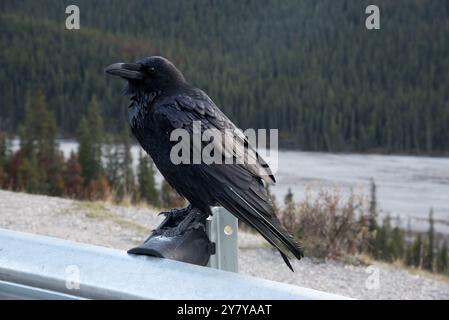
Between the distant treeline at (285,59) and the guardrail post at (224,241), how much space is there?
3082 mm

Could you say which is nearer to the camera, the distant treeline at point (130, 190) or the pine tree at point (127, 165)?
the distant treeline at point (130, 190)

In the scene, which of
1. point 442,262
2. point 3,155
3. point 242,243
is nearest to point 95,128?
point 3,155

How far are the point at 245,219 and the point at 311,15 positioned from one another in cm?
337

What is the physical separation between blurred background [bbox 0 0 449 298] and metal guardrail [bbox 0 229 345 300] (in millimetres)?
3252

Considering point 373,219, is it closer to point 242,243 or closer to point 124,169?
point 242,243

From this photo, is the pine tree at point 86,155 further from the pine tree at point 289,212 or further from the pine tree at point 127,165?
the pine tree at point 289,212

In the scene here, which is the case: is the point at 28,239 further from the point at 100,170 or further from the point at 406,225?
the point at 100,170

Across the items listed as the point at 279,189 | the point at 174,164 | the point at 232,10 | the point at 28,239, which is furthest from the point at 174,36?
the point at 28,239

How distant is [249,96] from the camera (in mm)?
4820

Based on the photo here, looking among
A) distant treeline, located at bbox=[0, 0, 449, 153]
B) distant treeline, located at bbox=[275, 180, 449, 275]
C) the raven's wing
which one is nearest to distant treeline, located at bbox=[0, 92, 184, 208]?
distant treeline, located at bbox=[0, 0, 449, 153]

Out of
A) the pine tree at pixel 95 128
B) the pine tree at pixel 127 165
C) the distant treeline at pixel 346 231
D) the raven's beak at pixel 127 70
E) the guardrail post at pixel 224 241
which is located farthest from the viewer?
the pine tree at pixel 95 128

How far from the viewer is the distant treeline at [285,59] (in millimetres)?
4348

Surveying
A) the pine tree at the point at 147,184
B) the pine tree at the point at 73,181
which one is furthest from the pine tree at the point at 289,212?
the pine tree at the point at 73,181

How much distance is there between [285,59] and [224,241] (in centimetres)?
361
